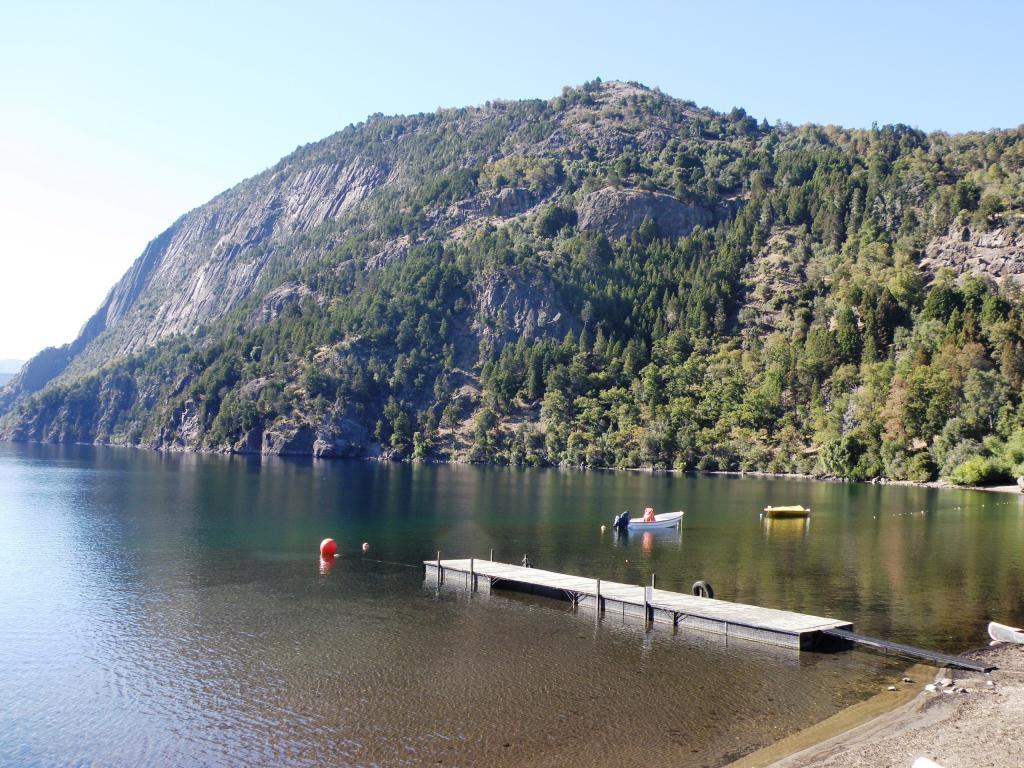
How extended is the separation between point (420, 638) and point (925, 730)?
25.8 m

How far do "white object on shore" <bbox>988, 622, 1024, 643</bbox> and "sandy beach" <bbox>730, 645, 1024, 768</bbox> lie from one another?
20.1ft

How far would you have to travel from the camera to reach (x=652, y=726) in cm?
3309

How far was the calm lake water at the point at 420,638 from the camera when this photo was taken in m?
32.2

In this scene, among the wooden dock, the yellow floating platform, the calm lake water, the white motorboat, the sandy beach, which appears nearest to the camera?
the sandy beach

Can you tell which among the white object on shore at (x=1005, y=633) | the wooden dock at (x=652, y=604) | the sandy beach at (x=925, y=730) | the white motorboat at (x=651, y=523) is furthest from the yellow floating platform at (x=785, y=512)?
the sandy beach at (x=925, y=730)

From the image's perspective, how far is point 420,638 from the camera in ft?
151

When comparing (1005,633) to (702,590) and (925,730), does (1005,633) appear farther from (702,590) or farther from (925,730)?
(702,590)

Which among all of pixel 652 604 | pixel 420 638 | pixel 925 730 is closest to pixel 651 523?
pixel 652 604

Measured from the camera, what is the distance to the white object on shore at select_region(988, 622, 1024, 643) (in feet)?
144

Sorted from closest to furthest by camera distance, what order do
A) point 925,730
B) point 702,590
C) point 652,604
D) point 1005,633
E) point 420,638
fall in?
point 925,730 < point 1005,633 < point 420,638 < point 652,604 < point 702,590

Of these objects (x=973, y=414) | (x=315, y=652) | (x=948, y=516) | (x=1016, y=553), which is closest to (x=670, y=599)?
(x=315, y=652)

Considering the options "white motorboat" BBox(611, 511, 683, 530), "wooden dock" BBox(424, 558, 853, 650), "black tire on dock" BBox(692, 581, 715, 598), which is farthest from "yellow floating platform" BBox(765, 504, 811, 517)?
"black tire on dock" BBox(692, 581, 715, 598)

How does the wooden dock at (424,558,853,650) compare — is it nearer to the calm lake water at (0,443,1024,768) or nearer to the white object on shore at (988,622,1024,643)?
the calm lake water at (0,443,1024,768)

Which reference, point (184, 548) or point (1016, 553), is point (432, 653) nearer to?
point (184, 548)
